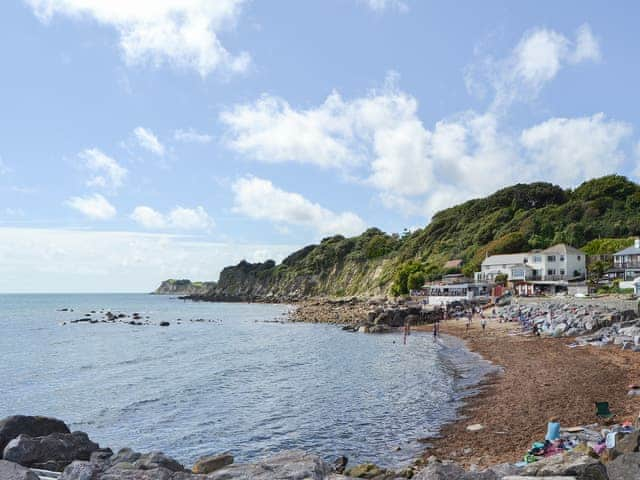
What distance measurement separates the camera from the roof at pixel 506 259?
264ft

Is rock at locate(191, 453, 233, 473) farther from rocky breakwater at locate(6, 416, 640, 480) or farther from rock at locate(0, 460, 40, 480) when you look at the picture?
rock at locate(0, 460, 40, 480)

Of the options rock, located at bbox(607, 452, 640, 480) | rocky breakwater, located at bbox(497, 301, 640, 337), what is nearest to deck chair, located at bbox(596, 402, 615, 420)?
rock, located at bbox(607, 452, 640, 480)

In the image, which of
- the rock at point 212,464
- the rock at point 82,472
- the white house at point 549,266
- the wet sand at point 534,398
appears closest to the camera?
the rock at point 82,472

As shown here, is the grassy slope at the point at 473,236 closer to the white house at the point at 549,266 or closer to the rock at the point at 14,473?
the white house at the point at 549,266

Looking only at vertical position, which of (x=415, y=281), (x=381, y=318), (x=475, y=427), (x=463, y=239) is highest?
(x=463, y=239)

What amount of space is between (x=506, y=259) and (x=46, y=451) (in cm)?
7979

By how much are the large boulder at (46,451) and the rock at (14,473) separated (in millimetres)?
2296

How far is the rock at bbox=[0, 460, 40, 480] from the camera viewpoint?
27.8 ft

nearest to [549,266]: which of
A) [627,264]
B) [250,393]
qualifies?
[627,264]

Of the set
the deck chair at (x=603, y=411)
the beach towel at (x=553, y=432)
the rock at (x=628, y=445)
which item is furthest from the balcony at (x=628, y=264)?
the rock at (x=628, y=445)

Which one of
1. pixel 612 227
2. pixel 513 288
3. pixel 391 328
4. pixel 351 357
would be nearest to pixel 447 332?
pixel 391 328

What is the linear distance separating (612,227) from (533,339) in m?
63.7

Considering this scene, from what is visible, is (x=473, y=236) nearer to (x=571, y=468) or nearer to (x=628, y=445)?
(x=628, y=445)

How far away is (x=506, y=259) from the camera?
82688 millimetres
